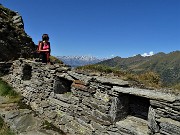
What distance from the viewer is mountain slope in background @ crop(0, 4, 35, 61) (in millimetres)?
23820

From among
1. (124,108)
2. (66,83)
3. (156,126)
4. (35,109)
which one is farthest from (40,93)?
(156,126)

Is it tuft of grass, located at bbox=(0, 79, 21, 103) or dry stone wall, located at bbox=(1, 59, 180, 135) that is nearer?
dry stone wall, located at bbox=(1, 59, 180, 135)

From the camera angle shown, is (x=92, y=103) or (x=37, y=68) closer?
(x=92, y=103)

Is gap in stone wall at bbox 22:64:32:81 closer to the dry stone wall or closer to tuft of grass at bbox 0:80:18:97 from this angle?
tuft of grass at bbox 0:80:18:97

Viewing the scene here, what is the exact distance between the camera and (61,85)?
14.1 m

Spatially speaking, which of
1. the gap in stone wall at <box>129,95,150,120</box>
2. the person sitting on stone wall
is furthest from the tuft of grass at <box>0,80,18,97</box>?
the gap in stone wall at <box>129,95,150,120</box>

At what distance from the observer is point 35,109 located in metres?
15.0

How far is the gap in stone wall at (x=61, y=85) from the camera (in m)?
13.9

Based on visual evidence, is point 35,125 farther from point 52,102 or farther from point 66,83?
point 66,83

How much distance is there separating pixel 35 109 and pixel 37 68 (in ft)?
8.50

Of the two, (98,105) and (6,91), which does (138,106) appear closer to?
(98,105)

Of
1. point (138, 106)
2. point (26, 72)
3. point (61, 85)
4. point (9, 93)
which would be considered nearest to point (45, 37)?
point (26, 72)

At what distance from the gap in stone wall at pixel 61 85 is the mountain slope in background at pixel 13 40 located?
1125 centimetres

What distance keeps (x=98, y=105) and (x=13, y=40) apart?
669 inches
